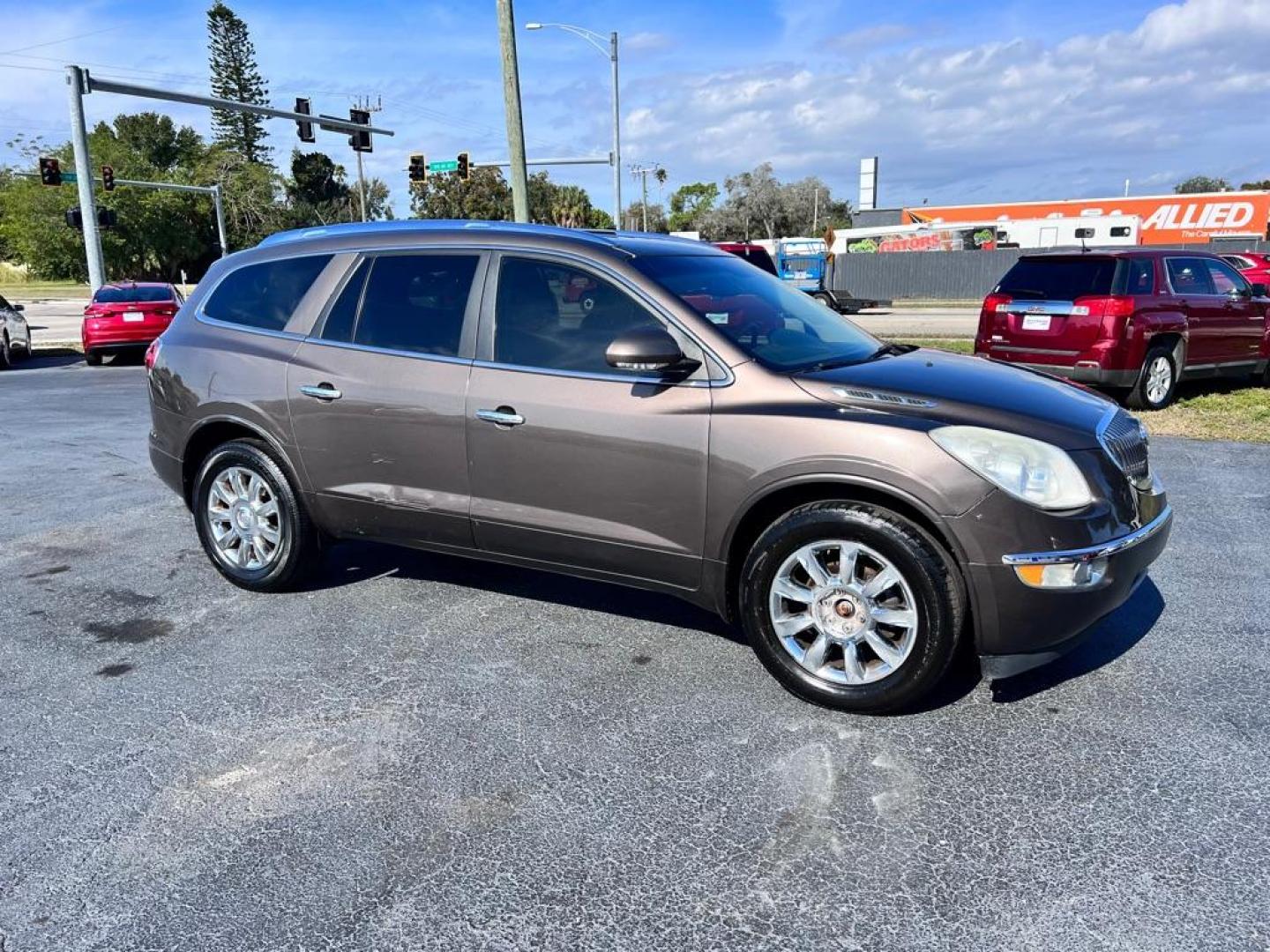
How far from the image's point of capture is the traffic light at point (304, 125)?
26203 millimetres

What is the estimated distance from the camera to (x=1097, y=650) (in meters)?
4.11

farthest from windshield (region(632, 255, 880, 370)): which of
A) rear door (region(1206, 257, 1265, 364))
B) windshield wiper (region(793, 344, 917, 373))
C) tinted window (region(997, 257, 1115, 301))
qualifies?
rear door (region(1206, 257, 1265, 364))

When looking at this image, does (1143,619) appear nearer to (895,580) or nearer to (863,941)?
(895,580)

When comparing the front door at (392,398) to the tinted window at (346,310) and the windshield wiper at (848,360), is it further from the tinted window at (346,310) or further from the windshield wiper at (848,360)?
the windshield wiper at (848,360)

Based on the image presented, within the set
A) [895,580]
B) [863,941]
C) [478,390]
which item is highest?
[478,390]

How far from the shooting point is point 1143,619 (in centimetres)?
442

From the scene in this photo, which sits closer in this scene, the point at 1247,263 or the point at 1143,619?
the point at 1143,619

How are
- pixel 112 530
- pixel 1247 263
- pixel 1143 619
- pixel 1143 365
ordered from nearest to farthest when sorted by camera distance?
1. pixel 1143 619
2. pixel 112 530
3. pixel 1143 365
4. pixel 1247 263

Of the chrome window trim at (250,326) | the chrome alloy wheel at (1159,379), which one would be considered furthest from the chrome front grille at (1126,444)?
the chrome alloy wheel at (1159,379)

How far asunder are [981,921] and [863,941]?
1.09 feet

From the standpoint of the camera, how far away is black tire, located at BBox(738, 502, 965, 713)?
3.36m

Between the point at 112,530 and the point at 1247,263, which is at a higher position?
the point at 1247,263

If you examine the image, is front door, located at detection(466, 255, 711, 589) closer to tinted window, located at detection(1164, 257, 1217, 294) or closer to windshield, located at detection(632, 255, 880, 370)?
windshield, located at detection(632, 255, 880, 370)

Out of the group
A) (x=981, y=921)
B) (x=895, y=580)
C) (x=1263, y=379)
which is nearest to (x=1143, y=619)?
(x=895, y=580)
